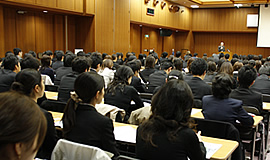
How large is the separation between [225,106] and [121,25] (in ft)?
37.7

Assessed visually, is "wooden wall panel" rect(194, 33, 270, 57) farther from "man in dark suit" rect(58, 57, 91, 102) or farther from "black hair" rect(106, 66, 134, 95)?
"black hair" rect(106, 66, 134, 95)

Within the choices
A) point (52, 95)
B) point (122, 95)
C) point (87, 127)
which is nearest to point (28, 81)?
point (87, 127)

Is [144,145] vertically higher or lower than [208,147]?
higher

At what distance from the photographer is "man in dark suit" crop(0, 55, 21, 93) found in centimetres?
461

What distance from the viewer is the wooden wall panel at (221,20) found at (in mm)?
20000

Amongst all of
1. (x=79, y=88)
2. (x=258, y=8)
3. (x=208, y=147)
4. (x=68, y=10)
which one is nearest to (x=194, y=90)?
(x=208, y=147)

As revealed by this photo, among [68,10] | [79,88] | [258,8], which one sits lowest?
[79,88]

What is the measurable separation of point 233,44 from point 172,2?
6154 millimetres

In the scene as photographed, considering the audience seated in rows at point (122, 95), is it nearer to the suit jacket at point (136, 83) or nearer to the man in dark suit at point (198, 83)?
the man in dark suit at point (198, 83)

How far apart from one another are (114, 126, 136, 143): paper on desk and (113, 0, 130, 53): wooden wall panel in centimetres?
1108

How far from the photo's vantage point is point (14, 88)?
2.77m

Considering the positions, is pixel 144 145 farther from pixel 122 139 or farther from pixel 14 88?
pixel 14 88

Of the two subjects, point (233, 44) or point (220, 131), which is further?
point (233, 44)

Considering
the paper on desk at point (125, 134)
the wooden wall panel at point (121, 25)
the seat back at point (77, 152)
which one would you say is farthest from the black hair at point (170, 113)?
the wooden wall panel at point (121, 25)
